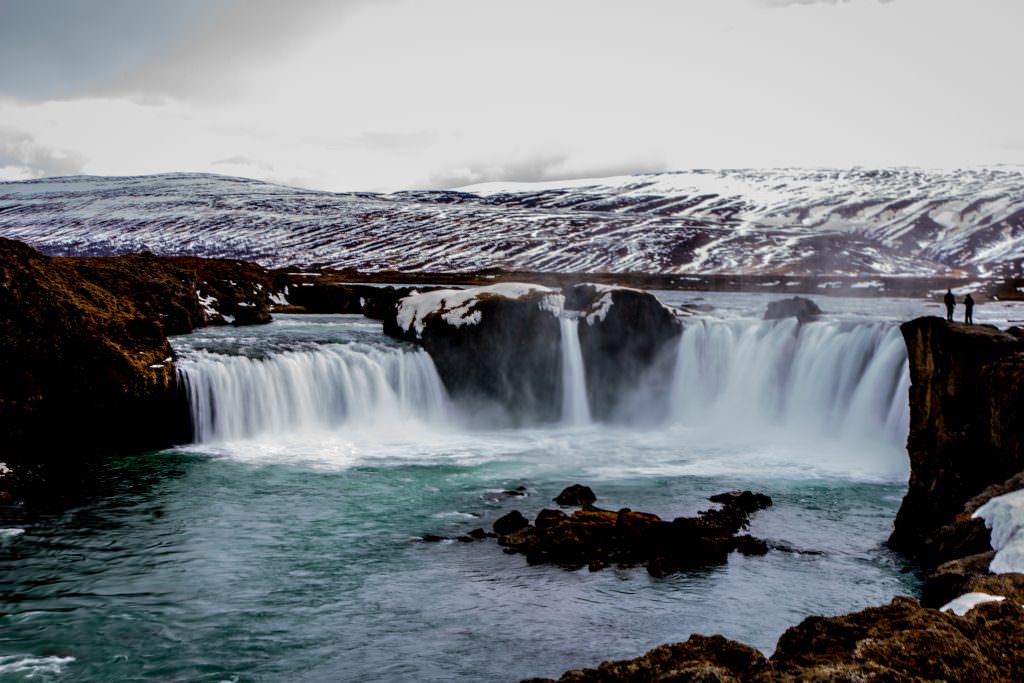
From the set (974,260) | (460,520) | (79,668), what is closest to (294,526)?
(460,520)

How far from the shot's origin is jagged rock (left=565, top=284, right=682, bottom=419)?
1313 inches

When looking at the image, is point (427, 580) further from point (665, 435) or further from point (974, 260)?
point (974, 260)

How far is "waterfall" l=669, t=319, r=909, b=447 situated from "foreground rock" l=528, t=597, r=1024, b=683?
66.6 feet

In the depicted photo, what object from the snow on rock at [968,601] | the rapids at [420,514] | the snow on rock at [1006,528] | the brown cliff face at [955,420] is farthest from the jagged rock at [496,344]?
the snow on rock at [968,601]

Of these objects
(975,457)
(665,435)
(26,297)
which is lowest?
(665,435)

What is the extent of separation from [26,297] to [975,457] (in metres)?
22.2

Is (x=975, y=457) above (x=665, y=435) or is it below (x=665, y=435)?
above

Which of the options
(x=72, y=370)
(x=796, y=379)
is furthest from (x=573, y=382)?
(x=72, y=370)

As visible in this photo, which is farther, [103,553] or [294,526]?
[294,526]

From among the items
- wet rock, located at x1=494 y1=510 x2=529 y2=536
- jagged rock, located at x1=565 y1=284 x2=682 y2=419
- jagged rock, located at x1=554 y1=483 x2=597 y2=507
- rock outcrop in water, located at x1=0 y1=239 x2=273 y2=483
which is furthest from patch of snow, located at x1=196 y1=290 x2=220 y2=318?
wet rock, located at x1=494 y1=510 x2=529 y2=536

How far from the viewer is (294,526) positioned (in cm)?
1745

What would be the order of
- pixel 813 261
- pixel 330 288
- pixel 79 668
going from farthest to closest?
pixel 813 261, pixel 330 288, pixel 79 668

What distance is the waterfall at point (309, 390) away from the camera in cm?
2559

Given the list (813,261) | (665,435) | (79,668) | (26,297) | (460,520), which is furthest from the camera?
(813,261)
